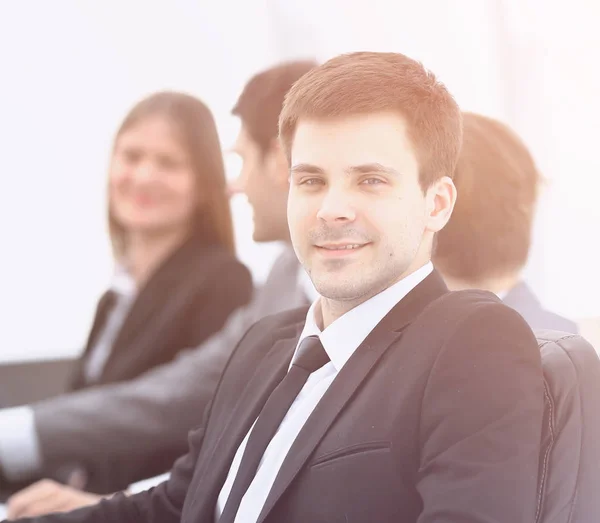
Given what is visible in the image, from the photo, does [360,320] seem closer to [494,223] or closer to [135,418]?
[494,223]

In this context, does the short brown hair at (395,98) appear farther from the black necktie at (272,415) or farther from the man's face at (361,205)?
the black necktie at (272,415)

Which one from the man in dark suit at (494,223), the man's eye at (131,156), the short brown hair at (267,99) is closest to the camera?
the man in dark suit at (494,223)

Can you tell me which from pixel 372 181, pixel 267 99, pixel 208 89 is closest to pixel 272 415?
pixel 372 181

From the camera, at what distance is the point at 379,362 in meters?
0.92

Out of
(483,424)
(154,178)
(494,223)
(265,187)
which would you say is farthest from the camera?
(154,178)

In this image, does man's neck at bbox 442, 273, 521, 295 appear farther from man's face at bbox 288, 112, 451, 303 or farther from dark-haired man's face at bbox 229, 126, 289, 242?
dark-haired man's face at bbox 229, 126, 289, 242

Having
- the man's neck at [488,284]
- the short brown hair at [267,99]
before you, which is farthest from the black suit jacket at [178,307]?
the man's neck at [488,284]

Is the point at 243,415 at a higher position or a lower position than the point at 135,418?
higher

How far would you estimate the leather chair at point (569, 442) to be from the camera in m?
0.87

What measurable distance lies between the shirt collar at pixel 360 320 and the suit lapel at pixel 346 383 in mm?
17

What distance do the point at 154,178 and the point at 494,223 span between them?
39.5 inches

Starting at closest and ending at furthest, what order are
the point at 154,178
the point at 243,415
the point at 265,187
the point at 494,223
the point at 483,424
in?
the point at 483,424, the point at 243,415, the point at 494,223, the point at 265,187, the point at 154,178

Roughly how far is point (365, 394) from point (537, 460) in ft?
0.64

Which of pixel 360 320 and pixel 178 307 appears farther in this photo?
pixel 178 307
